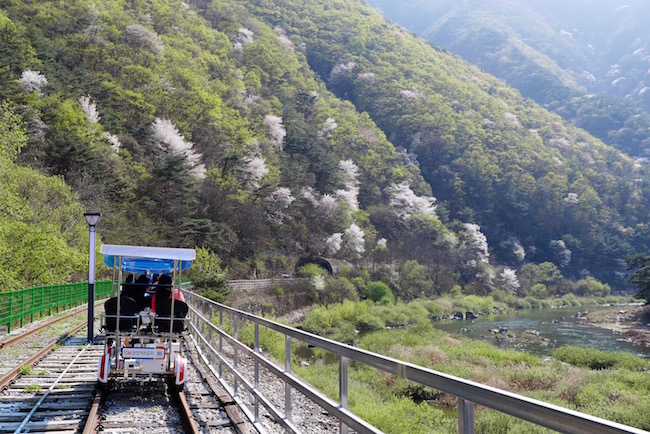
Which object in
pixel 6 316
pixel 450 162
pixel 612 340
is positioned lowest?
pixel 612 340

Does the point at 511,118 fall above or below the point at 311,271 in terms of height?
above

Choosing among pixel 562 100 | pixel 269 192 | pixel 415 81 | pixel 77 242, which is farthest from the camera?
pixel 562 100

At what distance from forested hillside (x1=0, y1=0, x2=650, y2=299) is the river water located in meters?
16.8

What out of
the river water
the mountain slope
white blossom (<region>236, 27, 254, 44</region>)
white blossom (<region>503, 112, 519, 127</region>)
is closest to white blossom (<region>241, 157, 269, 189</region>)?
the river water

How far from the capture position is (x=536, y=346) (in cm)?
3494

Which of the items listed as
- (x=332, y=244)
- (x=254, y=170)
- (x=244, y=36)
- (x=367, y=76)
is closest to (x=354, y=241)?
(x=332, y=244)

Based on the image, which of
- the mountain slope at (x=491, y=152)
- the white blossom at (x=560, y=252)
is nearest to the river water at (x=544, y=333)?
the white blossom at (x=560, y=252)

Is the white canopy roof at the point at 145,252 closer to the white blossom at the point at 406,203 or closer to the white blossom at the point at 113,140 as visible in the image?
the white blossom at the point at 113,140

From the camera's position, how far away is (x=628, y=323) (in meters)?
49.2

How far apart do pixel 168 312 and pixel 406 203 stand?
82.9 metres

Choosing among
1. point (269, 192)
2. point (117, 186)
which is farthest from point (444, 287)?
point (117, 186)

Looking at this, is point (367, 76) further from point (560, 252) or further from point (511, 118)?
point (560, 252)

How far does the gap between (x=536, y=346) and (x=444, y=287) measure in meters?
39.9

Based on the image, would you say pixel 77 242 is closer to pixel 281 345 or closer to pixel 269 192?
pixel 281 345
